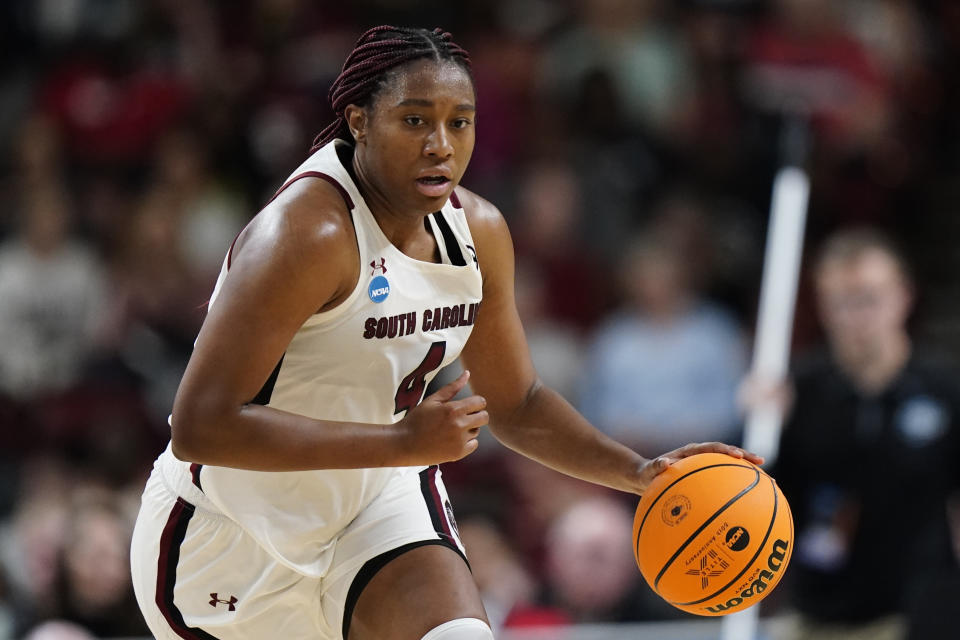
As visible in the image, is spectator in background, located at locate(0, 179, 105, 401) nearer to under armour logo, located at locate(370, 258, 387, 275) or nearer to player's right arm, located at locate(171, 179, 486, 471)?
under armour logo, located at locate(370, 258, 387, 275)

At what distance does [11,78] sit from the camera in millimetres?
9414

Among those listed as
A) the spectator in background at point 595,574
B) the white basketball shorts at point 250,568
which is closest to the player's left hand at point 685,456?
the white basketball shorts at point 250,568

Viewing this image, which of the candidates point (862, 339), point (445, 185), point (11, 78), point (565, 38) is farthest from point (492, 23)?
point (445, 185)

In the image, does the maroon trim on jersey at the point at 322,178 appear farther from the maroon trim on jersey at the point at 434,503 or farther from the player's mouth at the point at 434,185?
the maroon trim on jersey at the point at 434,503

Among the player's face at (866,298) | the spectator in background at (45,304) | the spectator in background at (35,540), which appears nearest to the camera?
the player's face at (866,298)

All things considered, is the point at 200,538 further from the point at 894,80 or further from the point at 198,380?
the point at 894,80

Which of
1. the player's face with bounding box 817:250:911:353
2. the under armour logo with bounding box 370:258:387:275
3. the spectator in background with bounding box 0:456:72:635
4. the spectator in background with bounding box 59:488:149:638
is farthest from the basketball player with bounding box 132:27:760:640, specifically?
the spectator in background with bounding box 0:456:72:635

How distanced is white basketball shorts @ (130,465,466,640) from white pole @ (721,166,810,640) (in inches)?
140

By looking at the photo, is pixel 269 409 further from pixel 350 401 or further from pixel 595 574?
pixel 595 574

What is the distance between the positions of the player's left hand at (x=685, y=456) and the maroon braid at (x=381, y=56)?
3.58 ft

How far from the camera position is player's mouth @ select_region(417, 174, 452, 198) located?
338 centimetres

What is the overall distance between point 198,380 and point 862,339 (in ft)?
11.3

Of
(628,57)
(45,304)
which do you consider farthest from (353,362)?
(628,57)

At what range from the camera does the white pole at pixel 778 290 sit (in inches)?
278
